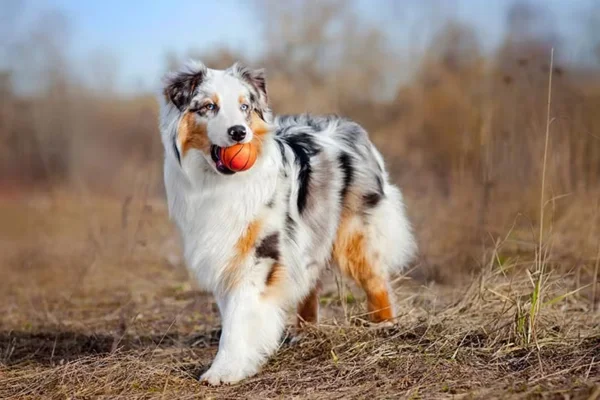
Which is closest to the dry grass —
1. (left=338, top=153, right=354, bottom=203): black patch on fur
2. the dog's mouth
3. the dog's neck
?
(left=338, top=153, right=354, bottom=203): black patch on fur

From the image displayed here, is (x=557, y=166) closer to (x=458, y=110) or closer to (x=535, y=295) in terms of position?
(x=458, y=110)

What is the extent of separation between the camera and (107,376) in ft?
14.2

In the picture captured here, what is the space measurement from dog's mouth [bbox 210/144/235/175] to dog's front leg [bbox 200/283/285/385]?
2.26ft

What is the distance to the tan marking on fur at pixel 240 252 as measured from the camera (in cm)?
460

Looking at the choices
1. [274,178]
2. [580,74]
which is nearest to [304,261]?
[274,178]

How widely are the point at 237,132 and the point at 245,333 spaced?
1179 millimetres

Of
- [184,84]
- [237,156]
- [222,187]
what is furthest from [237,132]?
[184,84]

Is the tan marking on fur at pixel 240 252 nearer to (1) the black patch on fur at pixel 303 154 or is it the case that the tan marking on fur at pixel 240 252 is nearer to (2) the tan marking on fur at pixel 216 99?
(1) the black patch on fur at pixel 303 154

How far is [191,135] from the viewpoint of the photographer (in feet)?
15.1

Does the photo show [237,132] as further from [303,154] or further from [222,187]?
[303,154]

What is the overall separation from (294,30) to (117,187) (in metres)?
6.37

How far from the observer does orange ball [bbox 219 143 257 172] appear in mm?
4473

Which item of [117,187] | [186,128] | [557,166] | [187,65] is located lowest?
[117,187]

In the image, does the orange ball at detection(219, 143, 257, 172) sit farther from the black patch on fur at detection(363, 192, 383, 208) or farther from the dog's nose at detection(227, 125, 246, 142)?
the black patch on fur at detection(363, 192, 383, 208)
